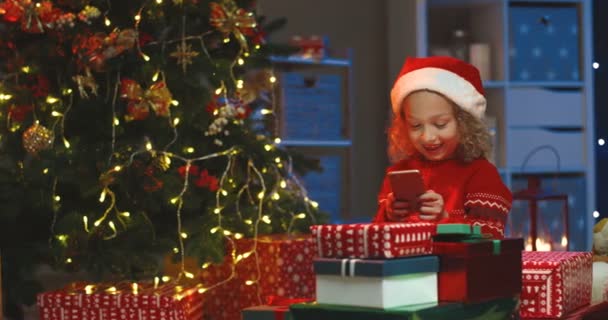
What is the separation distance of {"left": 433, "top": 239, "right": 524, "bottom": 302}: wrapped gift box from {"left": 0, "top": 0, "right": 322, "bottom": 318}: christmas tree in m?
1.31

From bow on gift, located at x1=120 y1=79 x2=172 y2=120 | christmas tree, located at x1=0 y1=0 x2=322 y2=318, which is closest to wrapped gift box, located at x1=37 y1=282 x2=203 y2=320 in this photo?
christmas tree, located at x1=0 y1=0 x2=322 y2=318

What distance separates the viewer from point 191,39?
3.49 metres

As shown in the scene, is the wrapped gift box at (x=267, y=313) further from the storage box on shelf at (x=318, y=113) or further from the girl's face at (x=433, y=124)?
the storage box on shelf at (x=318, y=113)

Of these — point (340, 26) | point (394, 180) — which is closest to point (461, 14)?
point (340, 26)

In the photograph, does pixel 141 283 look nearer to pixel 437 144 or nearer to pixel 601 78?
pixel 437 144

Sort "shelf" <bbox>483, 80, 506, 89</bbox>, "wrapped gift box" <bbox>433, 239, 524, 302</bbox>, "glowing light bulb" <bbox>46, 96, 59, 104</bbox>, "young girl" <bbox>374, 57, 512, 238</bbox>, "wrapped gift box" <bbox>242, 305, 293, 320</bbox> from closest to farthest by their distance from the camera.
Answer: "wrapped gift box" <bbox>433, 239, 524, 302</bbox> < "wrapped gift box" <bbox>242, 305, 293, 320</bbox> < "young girl" <bbox>374, 57, 512, 238</bbox> < "glowing light bulb" <bbox>46, 96, 59, 104</bbox> < "shelf" <bbox>483, 80, 506, 89</bbox>

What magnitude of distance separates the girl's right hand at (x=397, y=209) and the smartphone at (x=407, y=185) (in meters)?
0.01

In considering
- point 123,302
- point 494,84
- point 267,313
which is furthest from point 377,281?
point 494,84

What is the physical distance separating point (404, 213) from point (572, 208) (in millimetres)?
2542

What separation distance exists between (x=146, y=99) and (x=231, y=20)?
38 cm

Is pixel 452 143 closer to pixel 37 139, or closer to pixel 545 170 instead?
pixel 37 139

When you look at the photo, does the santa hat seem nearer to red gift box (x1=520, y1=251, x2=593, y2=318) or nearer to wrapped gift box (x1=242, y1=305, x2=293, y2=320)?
red gift box (x1=520, y1=251, x2=593, y2=318)

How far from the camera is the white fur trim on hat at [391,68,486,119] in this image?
8.91 feet

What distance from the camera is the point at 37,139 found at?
328cm
